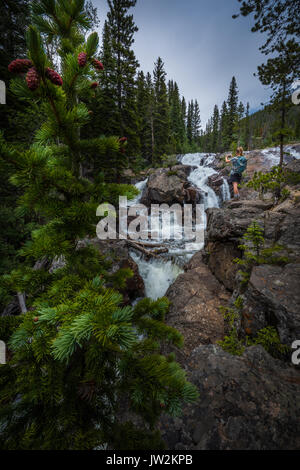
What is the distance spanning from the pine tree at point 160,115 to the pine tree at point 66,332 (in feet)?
106

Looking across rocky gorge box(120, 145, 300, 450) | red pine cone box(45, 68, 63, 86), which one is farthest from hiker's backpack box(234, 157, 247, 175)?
red pine cone box(45, 68, 63, 86)

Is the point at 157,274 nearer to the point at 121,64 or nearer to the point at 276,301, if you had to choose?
the point at 276,301

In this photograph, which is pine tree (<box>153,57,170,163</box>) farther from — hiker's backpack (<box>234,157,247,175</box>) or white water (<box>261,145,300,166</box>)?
hiker's backpack (<box>234,157,247,175</box>)

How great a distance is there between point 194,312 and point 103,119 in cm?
1702

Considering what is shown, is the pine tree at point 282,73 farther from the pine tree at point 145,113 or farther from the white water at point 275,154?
the pine tree at point 145,113

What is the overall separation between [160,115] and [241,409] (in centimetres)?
3737

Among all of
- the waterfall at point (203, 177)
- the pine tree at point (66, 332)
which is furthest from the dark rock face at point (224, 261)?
the waterfall at point (203, 177)

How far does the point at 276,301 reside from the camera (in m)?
3.06

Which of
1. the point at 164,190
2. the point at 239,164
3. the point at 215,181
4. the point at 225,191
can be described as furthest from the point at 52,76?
the point at 215,181

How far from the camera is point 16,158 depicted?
1.04m

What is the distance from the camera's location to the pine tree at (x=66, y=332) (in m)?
0.95

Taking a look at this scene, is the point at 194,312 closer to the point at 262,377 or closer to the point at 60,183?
the point at 262,377

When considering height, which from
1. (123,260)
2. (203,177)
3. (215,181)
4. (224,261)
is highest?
(203,177)

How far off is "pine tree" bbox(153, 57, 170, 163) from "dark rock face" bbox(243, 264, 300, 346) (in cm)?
3079
